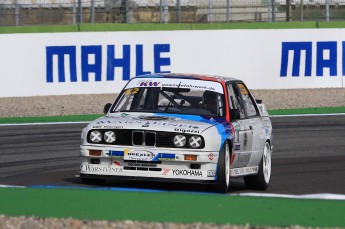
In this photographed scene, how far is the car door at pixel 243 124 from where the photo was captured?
37.6 ft

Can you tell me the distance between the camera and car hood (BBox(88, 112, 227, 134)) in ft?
35.4

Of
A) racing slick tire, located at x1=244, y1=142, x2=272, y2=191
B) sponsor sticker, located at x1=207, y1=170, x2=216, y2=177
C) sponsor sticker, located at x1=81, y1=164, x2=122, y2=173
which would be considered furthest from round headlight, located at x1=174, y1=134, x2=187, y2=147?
racing slick tire, located at x1=244, y1=142, x2=272, y2=191

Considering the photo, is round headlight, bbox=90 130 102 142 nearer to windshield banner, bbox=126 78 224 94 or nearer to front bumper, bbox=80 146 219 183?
front bumper, bbox=80 146 219 183

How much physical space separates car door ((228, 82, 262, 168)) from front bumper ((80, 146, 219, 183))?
0.69 meters

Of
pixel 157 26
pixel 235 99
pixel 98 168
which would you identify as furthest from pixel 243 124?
pixel 157 26

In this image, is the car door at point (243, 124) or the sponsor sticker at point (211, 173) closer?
the sponsor sticker at point (211, 173)

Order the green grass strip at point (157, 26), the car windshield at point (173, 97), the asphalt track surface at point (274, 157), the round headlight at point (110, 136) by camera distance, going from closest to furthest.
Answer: the round headlight at point (110, 136) → the car windshield at point (173, 97) → the asphalt track surface at point (274, 157) → the green grass strip at point (157, 26)

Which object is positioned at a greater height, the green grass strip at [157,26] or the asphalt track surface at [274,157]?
the green grass strip at [157,26]

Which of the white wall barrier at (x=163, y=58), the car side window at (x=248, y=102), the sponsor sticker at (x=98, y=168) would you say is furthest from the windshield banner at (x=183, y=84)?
the white wall barrier at (x=163, y=58)

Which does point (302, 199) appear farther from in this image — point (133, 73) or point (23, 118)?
point (133, 73)

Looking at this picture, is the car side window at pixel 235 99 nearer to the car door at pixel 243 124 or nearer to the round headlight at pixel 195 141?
the car door at pixel 243 124

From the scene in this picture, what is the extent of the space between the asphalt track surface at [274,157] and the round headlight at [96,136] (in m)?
0.61

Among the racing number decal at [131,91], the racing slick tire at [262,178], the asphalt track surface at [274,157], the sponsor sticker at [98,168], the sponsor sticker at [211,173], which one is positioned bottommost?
the asphalt track surface at [274,157]

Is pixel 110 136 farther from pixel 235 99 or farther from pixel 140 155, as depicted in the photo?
pixel 235 99
